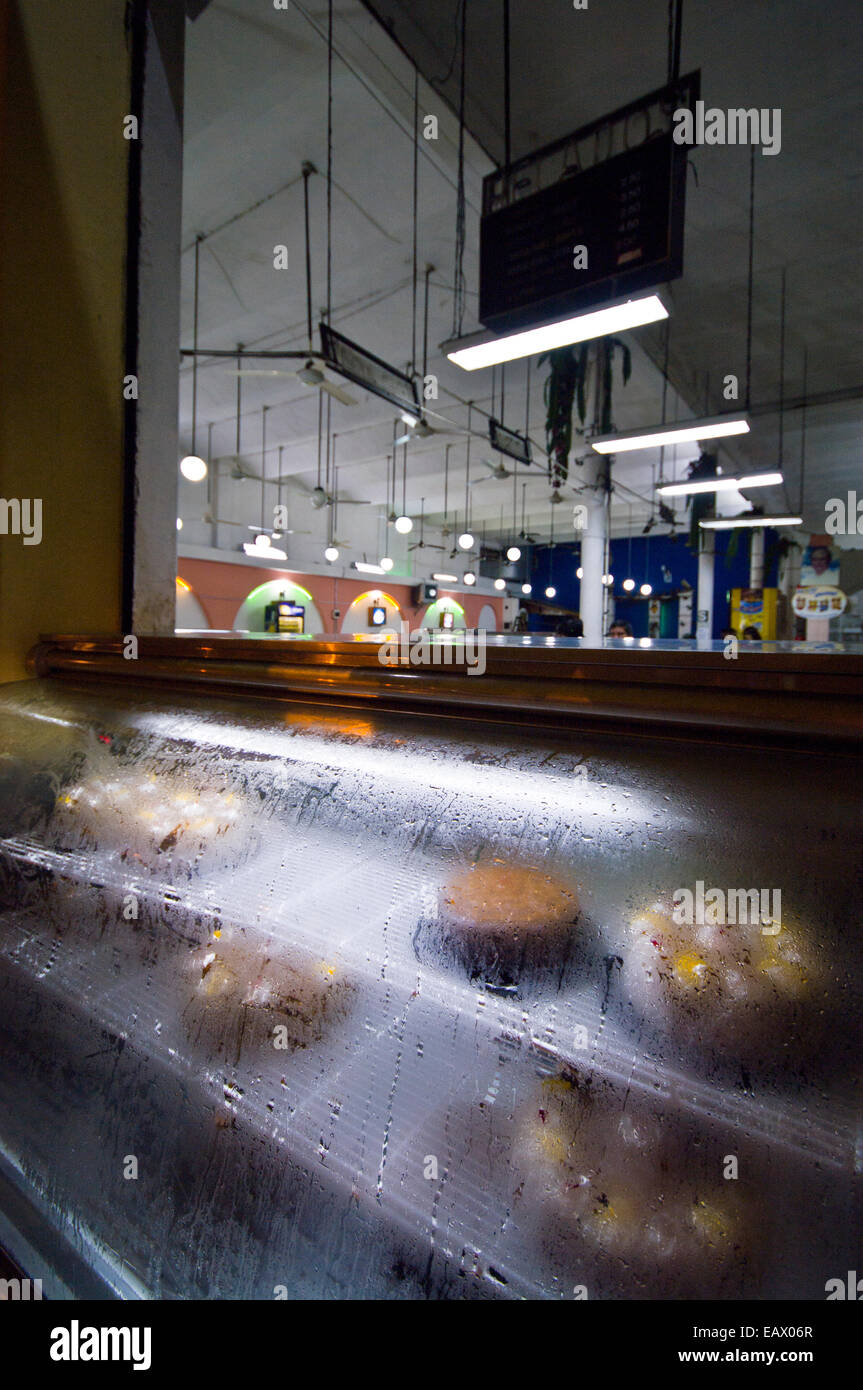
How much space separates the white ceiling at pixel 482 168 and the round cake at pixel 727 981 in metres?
4.57

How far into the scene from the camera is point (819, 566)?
455 inches

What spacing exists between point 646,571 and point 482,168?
Answer: 14.2 meters

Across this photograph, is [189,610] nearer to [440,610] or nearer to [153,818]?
[440,610]

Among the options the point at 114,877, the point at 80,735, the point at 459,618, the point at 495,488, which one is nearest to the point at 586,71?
the point at 80,735

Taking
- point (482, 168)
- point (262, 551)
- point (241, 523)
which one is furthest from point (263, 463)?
point (482, 168)

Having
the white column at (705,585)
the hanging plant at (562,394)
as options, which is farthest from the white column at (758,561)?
the hanging plant at (562,394)

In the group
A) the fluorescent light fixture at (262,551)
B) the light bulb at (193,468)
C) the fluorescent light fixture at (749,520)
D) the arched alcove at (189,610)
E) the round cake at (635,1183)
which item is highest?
the light bulb at (193,468)

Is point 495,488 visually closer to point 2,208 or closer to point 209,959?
point 2,208

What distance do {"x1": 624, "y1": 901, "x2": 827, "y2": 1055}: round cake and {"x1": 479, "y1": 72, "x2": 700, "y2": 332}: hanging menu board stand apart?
2.78 meters

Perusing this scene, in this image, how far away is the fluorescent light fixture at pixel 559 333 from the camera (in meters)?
2.64

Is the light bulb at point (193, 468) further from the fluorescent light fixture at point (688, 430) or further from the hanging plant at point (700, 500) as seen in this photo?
the hanging plant at point (700, 500)

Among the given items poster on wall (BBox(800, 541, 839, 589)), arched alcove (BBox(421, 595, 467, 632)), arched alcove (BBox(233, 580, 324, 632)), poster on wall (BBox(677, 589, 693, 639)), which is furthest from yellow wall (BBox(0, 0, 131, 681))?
poster on wall (BBox(677, 589, 693, 639))

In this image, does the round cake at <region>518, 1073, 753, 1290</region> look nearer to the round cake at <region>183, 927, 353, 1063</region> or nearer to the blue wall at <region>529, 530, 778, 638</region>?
the round cake at <region>183, 927, 353, 1063</region>

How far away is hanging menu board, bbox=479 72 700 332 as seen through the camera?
2.49 metres
